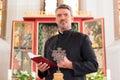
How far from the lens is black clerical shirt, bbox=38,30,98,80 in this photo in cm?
200

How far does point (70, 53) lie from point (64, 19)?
270 mm

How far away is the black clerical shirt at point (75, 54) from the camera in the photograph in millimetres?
1999

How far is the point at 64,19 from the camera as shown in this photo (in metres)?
2.11

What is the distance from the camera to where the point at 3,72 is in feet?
20.6

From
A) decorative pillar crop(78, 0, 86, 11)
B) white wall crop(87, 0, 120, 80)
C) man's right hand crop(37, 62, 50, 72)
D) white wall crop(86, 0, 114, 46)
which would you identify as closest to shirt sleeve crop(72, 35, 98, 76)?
man's right hand crop(37, 62, 50, 72)

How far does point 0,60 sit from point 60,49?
14.6ft

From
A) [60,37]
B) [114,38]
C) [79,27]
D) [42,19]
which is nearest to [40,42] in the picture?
[42,19]

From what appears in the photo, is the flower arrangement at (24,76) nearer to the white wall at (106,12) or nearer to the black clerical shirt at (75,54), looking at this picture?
the white wall at (106,12)

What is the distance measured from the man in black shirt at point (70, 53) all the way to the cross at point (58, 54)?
0.09 ft

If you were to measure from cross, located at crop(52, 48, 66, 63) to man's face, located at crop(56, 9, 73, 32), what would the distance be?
20 centimetres

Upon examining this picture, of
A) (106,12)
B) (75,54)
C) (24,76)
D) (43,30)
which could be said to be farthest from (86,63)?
(106,12)

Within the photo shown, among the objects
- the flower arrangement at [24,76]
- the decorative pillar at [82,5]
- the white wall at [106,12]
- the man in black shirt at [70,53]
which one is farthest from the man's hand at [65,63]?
the decorative pillar at [82,5]

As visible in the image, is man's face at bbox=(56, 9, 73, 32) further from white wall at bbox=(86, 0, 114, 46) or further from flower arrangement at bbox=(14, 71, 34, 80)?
white wall at bbox=(86, 0, 114, 46)

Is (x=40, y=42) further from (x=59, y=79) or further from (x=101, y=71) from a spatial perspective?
(x=59, y=79)
